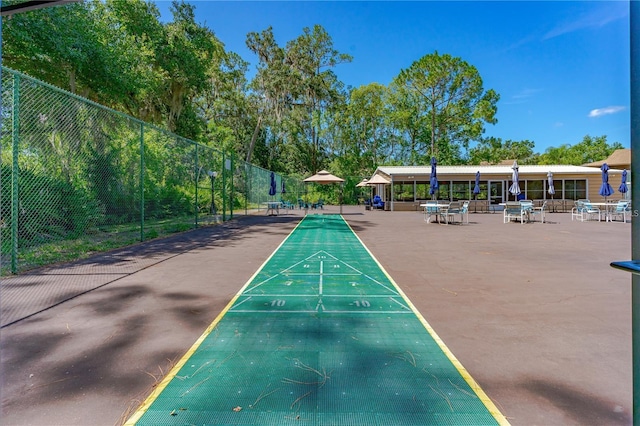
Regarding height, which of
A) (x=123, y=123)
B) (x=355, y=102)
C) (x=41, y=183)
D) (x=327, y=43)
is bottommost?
(x=41, y=183)

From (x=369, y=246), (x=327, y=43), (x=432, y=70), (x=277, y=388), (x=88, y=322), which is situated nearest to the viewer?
(x=277, y=388)

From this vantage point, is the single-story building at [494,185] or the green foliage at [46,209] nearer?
the green foliage at [46,209]

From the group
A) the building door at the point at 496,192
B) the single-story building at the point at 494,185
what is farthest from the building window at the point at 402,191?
the building door at the point at 496,192

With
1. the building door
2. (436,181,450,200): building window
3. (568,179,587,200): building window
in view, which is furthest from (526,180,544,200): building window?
(436,181,450,200): building window

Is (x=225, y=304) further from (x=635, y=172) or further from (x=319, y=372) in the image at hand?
(x=635, y=172)

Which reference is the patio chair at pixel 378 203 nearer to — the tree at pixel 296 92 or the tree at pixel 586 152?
the tree at pixel 296 92

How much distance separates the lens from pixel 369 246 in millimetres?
A: 9617

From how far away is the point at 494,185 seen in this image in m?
26.4

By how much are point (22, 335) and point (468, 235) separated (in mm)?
11691

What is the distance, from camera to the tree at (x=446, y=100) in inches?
1366

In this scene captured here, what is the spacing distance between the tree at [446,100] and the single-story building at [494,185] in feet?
36.0

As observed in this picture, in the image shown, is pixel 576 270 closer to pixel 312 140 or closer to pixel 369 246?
pixel 369 246

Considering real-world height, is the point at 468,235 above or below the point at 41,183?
below

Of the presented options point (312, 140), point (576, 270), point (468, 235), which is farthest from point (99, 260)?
point (312, 140)
